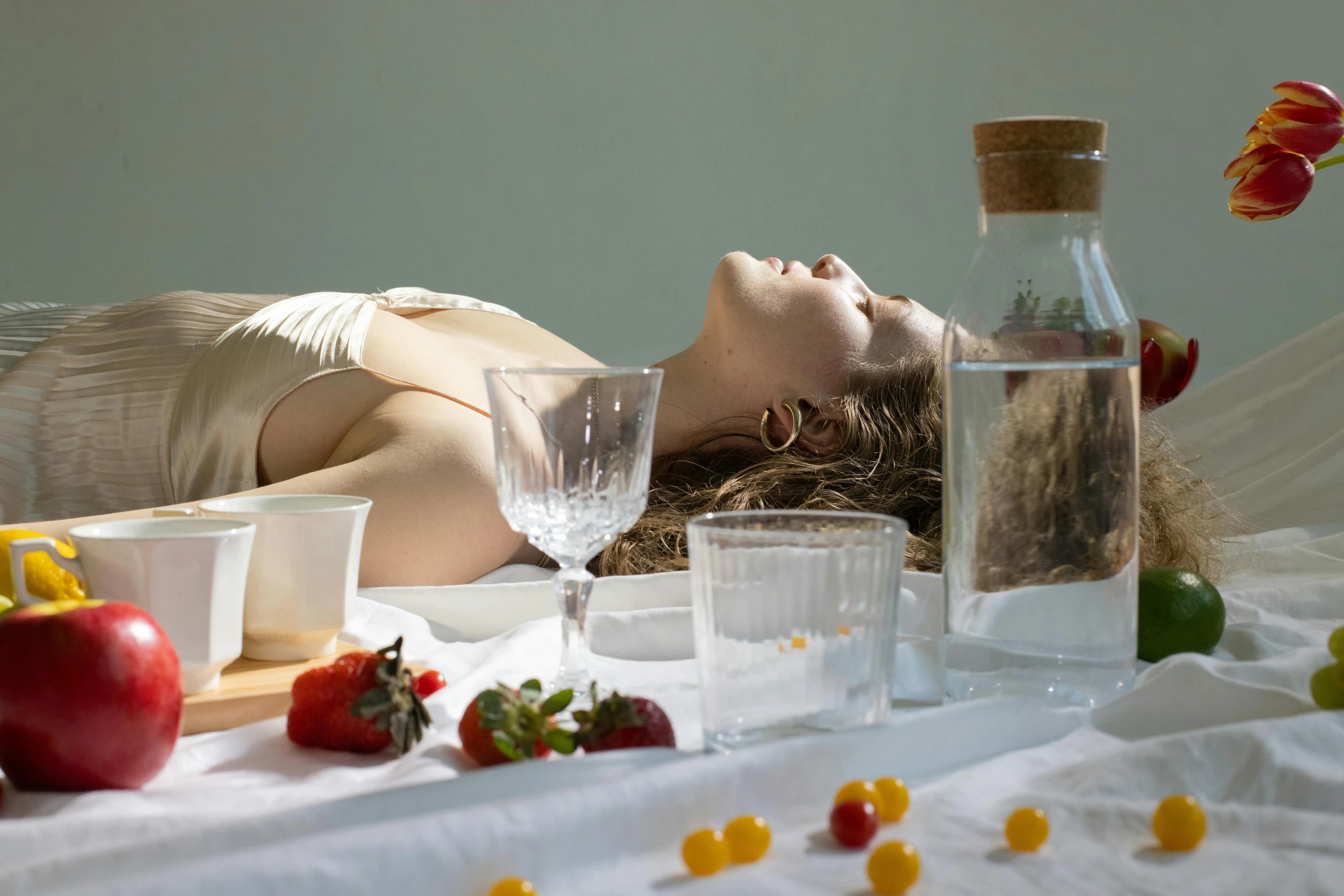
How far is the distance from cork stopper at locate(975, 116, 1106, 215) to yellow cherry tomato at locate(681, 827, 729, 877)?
44 cm

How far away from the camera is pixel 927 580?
1028 mm

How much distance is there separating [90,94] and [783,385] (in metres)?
2.41

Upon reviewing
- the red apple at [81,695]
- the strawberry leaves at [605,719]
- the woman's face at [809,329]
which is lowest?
the strawberry leaves at [605,719]

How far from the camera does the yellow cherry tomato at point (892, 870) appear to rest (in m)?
0.49

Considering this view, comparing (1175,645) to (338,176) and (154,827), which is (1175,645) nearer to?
(154,827)

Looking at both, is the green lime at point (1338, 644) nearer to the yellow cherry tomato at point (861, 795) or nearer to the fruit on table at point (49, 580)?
the yellow cherry tomato at point (861, 795)

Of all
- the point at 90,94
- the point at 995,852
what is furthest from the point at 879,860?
the point at 90,94

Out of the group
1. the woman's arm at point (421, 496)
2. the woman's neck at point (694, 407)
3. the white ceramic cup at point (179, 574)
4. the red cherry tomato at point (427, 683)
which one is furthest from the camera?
the woman's neck at point (694, 407)

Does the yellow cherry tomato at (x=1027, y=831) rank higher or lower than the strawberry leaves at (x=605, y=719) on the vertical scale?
lower

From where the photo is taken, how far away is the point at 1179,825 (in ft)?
1.76

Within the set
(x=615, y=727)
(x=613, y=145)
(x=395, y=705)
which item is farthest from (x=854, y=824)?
(x=613, y=145)

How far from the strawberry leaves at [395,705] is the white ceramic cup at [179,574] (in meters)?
0.13

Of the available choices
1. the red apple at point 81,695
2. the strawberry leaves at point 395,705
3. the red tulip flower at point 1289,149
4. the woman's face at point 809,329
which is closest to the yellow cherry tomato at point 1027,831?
the strawberry leaves at point 395,705

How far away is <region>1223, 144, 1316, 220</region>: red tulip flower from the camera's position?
2.93ft
